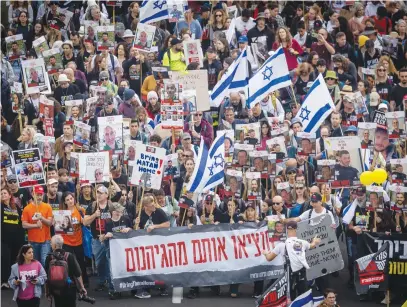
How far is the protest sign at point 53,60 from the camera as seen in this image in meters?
34.3

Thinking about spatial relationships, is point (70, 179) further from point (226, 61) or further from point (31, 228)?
point (226, 61)

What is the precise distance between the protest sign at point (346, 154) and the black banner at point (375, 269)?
218cm

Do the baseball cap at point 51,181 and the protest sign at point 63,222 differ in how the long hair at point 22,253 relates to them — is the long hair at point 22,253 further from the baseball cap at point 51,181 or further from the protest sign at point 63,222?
the baseball cap at point 51,181

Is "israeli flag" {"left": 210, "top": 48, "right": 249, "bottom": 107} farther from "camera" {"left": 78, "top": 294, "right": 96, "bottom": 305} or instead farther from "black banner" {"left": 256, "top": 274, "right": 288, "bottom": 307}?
"black banner" {"left": 256, "top": 274, "right": 288, "bottom": 307}

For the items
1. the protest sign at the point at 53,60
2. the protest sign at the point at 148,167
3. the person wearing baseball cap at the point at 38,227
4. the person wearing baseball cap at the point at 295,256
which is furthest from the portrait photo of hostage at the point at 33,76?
the person wearing baseball cap at the point at 295,256

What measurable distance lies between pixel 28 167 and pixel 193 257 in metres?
3.39

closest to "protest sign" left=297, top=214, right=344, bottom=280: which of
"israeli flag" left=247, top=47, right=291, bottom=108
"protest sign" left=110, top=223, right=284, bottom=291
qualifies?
"protest sign" left=110, top=223, right=284, bottom=291

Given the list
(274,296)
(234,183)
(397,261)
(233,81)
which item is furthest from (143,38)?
(274,296)

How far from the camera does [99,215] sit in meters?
27.6

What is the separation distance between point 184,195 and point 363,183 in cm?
314

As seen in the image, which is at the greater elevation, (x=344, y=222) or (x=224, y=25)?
(x=224, y=25)

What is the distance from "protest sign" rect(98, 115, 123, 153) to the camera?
97.2 ft

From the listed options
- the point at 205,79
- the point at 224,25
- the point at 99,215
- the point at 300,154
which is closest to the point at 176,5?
the point at 224,25

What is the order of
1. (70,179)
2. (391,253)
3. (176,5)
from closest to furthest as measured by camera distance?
(391,253)
(70,179)
(176,5)
